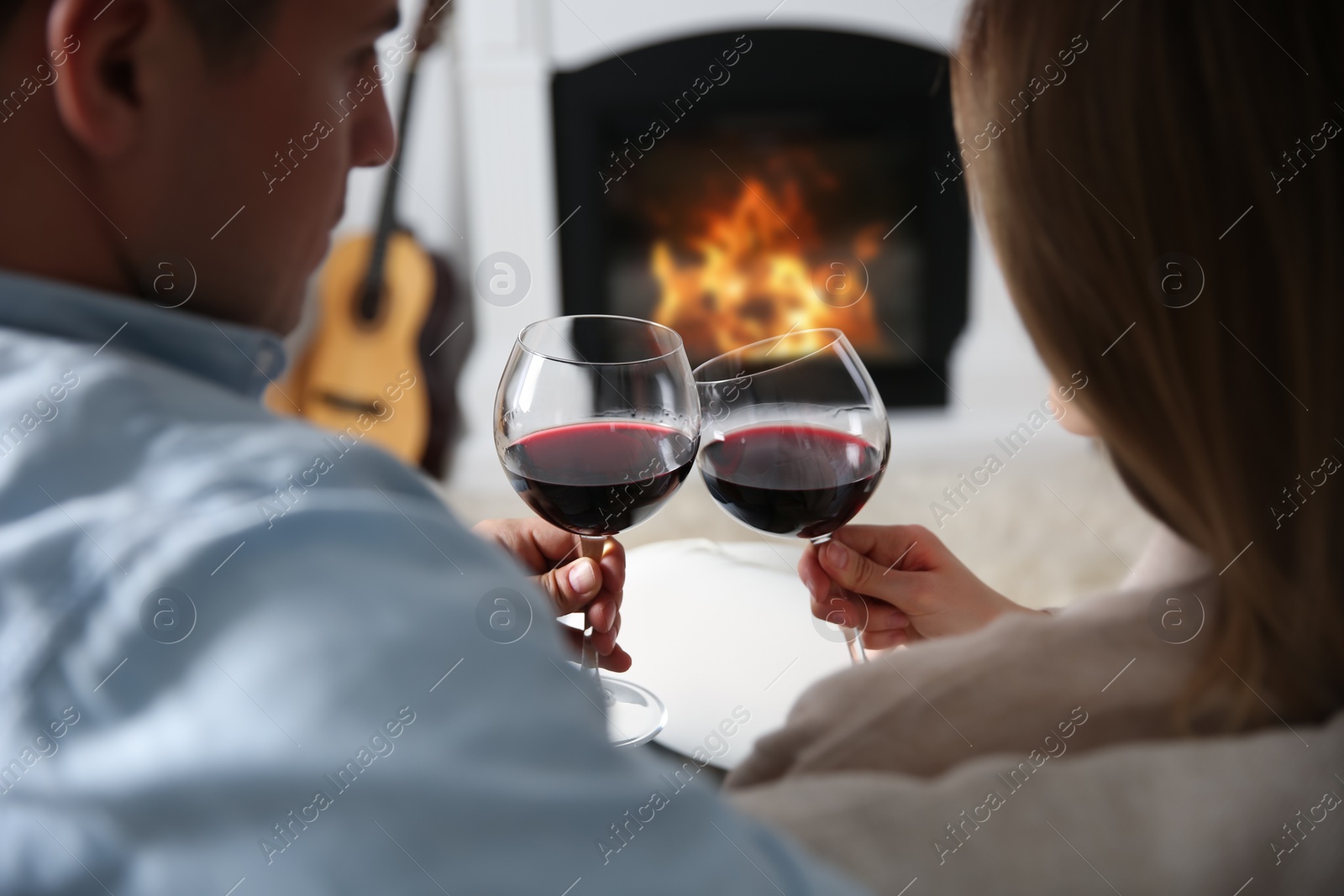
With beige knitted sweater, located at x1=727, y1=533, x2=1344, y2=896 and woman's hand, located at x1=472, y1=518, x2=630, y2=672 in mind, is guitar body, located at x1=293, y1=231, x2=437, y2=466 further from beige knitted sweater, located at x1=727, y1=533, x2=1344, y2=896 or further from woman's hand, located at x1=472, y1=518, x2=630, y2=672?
beige knitted sweater, located at x1=727, y1=533, x2=1344, y2=896

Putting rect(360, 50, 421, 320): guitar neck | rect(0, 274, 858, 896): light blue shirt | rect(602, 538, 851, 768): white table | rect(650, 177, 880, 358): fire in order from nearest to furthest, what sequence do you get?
rect(0, 274, 858, 896): light blue shirt, rect(602, 538, 851, 768): white table, rect(360, 50, 421, 320): guitar neck, rect(650, 177, 880, 358): fire

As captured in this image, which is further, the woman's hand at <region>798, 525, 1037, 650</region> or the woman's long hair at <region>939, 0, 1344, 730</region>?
the woman's hand at <region>798, 525, 1037, 650</region>

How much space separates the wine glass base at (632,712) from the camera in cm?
53

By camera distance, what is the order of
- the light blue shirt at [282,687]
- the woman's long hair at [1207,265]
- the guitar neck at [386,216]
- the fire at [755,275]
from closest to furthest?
the light blue shirt at [282,687] → the woman's long hair at [1207,265] → the guitar neck at [386,216] → the fire at [755,275]

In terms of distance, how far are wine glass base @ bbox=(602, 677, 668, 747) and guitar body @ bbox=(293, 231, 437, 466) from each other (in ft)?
5.62

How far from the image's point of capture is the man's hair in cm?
33

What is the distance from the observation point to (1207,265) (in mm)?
380

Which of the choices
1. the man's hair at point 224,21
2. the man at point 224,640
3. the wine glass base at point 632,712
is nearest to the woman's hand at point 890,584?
the wine glass base at point 632,712

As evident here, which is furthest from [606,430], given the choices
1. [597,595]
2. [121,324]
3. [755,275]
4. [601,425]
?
[755,275]

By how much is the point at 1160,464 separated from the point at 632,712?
0.29 m

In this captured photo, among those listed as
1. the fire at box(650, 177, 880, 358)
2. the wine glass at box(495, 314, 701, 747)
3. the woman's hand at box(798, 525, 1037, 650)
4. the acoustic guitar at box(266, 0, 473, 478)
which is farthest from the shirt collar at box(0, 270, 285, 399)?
the fire at box(650, 177, 880, 358)

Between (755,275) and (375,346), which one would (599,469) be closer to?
(375,346)

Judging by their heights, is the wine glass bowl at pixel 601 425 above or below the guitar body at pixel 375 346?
above

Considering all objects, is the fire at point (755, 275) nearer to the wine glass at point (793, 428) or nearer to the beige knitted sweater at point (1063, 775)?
the wine glass at point (793, 428)
